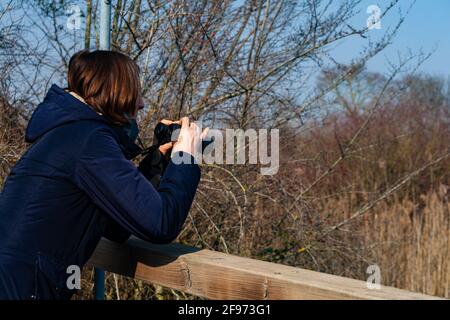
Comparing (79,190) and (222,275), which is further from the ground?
(79,190)

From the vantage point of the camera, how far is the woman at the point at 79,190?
1.57 meters

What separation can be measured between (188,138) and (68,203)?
1.17 ft

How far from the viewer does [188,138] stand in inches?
69.7

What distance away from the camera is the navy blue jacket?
156cm

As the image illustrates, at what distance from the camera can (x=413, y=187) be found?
30.7 ft

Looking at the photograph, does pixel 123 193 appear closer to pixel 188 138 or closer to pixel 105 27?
pixel 188 138

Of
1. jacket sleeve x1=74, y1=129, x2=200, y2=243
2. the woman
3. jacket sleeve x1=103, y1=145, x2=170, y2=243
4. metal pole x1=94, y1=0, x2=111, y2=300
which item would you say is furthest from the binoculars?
metal pole x1=94, y1=0, x2=111, y2=300

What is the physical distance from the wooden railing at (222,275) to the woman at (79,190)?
0.56ft

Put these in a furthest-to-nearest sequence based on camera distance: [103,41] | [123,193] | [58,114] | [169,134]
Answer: [103,41] < [169,134] < [58,114] < [123,193]

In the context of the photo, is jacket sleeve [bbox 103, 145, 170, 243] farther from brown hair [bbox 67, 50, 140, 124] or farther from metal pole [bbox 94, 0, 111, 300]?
metal pole [bbox 94, 0, 111, 300]

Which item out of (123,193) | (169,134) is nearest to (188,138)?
(169,134)

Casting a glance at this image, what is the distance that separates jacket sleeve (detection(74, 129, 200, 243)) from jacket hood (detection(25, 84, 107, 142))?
0.25 feet
